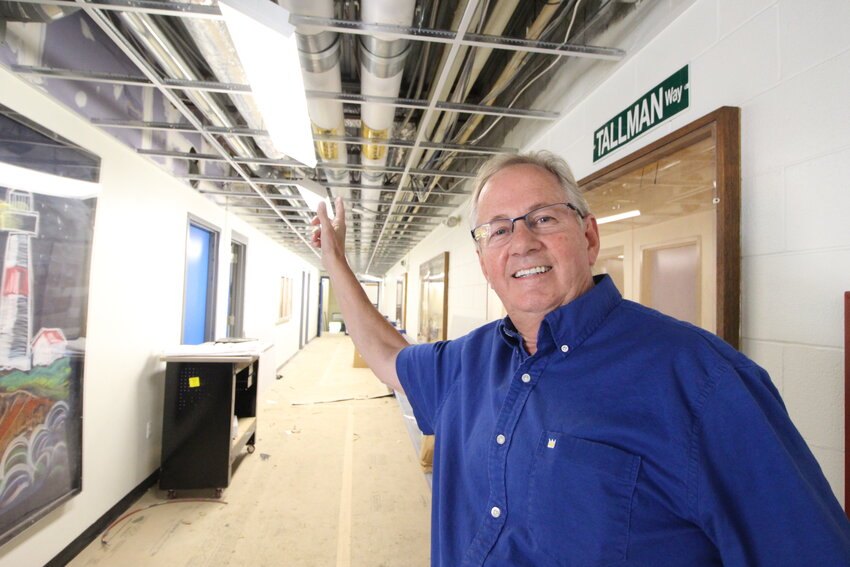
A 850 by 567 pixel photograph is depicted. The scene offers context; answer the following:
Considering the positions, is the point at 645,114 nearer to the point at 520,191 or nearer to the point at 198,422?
the point at 520,191

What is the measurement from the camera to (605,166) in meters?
1.80

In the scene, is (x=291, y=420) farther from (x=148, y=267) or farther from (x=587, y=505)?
(x=587, y=505)

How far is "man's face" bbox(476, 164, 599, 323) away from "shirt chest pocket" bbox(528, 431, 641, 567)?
29cm

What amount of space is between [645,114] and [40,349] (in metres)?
3.09

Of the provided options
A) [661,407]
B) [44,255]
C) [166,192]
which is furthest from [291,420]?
[661,407]

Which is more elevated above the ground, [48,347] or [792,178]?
[792,178]

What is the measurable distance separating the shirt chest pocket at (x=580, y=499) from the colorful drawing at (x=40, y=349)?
2.39 metres

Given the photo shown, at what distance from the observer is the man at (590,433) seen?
1.81ft

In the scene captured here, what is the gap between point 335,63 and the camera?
1.76 meters

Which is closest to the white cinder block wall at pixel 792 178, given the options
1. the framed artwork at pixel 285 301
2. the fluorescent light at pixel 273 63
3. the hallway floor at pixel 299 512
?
the fluorescent light at pixel 273 63

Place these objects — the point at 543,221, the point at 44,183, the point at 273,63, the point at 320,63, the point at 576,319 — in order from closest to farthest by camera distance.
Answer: the point at 576,319 → the point at 543,221 → the point at 273,63 → the point at 320,63 → the point at 44,183

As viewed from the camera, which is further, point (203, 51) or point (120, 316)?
point (120, 316)

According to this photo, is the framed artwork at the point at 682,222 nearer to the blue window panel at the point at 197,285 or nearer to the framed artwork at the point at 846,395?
the framed artwork at the point at 846,395

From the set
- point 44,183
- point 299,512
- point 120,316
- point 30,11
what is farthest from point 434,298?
point 30,11
